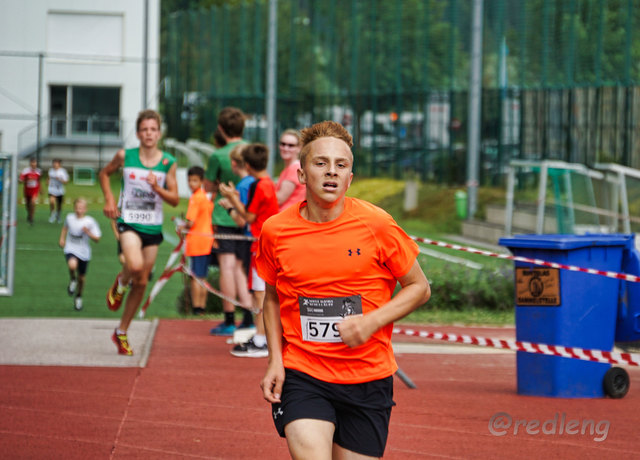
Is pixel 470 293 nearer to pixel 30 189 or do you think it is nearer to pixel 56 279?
pixel 56 279

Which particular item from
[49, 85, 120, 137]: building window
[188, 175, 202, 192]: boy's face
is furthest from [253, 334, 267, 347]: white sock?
[49, 85, 120, 137]: building window

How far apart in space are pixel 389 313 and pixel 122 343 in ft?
18.6

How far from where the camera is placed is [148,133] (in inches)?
360

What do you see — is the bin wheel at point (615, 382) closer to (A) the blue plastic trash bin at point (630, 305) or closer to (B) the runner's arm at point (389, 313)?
(A) the blue plastic trash bin at point (630, 305)

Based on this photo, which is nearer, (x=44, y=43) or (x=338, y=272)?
(x=338, y=272)

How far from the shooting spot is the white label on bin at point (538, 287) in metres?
7.66

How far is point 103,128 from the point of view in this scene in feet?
148

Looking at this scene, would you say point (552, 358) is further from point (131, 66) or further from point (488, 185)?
point (131, 66)

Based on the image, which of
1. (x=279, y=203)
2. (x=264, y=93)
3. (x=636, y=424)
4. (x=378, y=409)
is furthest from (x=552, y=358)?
(x=264, y=93)

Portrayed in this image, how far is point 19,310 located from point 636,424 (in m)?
8.37

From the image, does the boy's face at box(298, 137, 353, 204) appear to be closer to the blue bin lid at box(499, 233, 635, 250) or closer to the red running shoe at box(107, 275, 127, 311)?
the blue bin lid at box(499, 233, 635, 250)

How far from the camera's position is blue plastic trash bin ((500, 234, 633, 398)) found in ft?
25.1

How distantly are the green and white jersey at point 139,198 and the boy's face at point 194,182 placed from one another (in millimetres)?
3602

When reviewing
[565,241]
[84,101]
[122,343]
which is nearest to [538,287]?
[565,241]
